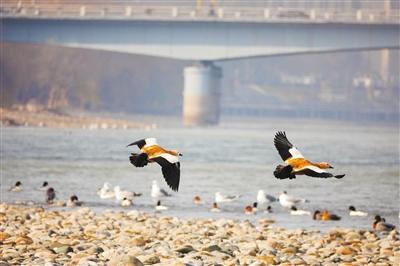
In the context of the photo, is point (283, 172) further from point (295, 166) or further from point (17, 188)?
point (17, 188)

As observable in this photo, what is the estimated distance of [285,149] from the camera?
17688 mm

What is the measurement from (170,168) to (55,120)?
85.8 m

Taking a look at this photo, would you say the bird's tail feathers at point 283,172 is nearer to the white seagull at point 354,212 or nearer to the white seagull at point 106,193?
the white seagull at point 354,212

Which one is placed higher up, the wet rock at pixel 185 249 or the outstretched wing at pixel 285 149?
the outstretched wing at pixel 285 149

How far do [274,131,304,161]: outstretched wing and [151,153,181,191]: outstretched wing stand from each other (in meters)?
1.46

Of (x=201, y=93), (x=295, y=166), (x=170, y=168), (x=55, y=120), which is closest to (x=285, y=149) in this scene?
(x=295, y=166)

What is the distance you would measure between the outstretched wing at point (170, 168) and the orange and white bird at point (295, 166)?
1317 mm

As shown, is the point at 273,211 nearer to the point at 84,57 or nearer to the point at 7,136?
the point at 7,136

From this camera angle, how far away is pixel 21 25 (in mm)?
102000

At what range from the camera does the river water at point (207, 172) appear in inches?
1622

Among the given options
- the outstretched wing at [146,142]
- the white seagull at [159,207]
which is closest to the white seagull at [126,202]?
the white seagull at [159,207]

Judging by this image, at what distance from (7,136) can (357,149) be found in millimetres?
22291

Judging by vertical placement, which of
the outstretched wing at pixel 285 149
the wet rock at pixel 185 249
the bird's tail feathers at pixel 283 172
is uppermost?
the outstretched wing at pixel 285 149

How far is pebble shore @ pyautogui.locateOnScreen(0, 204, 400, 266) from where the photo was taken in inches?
920
